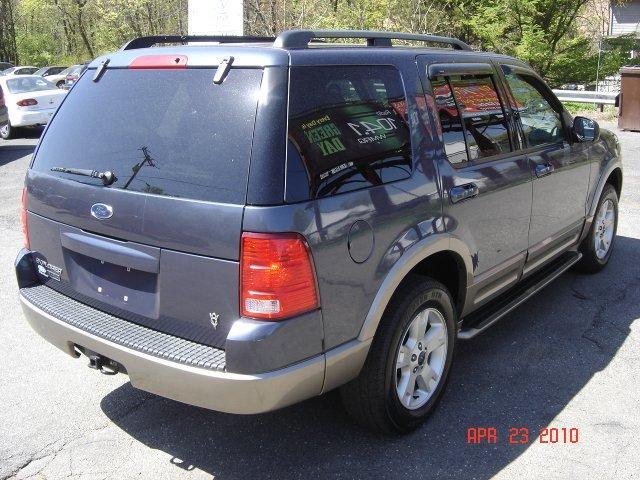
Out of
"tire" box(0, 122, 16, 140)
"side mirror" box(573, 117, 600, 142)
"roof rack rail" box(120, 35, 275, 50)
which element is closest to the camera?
"roof rack rail" box(120, 35, 275, 50)

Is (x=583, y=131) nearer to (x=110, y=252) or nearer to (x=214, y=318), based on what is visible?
(x=214, y=318)

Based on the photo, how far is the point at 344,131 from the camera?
2.88 meters

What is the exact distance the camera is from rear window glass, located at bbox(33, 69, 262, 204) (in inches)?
104

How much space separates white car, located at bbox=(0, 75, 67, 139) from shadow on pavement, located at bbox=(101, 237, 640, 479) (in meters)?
14.0

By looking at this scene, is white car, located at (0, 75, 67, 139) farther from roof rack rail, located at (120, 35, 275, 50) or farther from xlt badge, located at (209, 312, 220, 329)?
xlt badge, located at (209, 312, 220, 329)

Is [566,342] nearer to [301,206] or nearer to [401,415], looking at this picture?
[401,415]

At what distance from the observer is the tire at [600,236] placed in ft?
17.9

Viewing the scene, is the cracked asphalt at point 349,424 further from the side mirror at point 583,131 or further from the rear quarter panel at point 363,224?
the side mirror at point 583,131

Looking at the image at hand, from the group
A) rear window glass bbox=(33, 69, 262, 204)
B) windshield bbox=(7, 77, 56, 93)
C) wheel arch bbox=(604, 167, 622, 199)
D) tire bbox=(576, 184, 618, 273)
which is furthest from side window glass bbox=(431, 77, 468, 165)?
windshield bbox=(7, 77, 56, 93)

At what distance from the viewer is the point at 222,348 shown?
8.72 feet

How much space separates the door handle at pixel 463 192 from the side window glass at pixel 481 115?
0.19 metres

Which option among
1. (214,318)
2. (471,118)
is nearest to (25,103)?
(471,118)

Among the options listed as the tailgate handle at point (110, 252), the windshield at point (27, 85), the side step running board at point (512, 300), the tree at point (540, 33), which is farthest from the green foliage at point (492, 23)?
the tailgate handle at point (110, 252)

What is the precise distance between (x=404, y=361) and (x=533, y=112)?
2.19m
